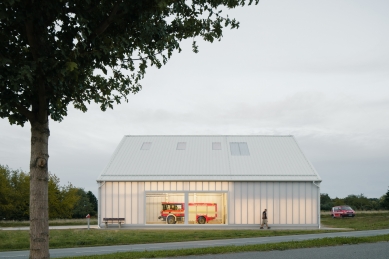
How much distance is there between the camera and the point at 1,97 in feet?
28.3

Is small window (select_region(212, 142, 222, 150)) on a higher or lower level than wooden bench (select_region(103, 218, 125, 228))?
higher

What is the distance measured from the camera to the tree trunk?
905 cm

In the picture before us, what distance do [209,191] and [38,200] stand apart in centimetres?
2156

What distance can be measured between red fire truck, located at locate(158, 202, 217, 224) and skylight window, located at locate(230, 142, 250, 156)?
13.9 ft

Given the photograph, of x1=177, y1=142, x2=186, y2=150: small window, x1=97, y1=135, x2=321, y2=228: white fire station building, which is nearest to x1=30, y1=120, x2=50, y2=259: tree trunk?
x1=97, y1=135, x2=321, y2=228: white fire station building

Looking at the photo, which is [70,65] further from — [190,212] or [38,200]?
[190,212]

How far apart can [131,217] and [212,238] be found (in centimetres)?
974

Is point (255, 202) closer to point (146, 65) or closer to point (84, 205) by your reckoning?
point (146, 65)

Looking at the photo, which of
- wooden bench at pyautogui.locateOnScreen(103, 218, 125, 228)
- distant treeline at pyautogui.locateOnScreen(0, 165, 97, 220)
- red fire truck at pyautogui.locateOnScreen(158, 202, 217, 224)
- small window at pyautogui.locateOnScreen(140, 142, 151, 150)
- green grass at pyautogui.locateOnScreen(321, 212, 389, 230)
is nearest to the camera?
green grass at pyautogui.locateOnScreen(321, 212, 389, 230)

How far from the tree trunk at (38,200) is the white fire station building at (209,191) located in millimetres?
20883

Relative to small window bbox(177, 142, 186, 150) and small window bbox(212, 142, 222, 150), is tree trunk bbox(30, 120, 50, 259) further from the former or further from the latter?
small window bbox(212, 142, 222, 150)

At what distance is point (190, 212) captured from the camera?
31672 millimetres

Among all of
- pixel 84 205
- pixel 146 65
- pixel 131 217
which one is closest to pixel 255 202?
pixel 131 217

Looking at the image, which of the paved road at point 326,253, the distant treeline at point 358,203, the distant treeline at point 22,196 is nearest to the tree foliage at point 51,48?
the paved road at point 326,253
